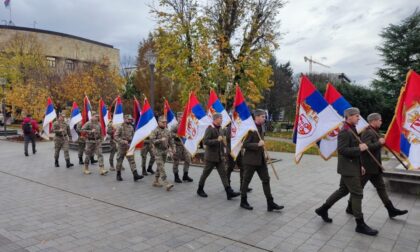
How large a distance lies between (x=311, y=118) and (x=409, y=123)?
164 cm

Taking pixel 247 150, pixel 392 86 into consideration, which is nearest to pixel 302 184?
pixel 247 150

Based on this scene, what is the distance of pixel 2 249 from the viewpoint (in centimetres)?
487

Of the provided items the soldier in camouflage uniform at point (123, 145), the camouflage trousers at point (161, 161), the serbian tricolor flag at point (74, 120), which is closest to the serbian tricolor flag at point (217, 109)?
the camouflage trousers at point (161, 161)

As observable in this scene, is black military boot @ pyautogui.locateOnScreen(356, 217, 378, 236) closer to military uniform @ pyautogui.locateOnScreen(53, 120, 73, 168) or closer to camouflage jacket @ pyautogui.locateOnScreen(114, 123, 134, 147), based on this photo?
camouflage jacket @ pyautogui.locateOnScreen(114, 123, 134, 147)

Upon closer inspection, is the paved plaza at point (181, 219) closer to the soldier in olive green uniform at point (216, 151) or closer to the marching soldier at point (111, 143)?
the soldier in olive green uniform at point (216, 151)

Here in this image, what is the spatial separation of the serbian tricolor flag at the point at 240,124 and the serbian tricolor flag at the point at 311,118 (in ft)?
3.24

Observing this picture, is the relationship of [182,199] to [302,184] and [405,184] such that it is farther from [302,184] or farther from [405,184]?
[405,184]

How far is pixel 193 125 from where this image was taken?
28.0 feet

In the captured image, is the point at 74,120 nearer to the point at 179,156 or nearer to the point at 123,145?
the point at 123,145

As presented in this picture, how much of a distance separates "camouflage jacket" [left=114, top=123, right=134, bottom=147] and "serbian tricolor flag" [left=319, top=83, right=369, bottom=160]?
5692 mm

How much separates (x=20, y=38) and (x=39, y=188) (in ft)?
110

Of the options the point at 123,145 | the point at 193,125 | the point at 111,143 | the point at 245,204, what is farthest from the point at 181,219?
the point at 111,143

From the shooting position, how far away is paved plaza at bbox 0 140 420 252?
502 centimetres

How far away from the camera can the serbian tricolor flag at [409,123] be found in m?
5.79
